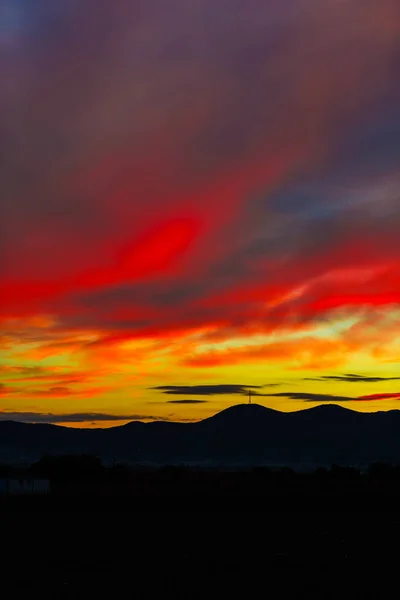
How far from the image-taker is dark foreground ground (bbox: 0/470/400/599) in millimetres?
26531

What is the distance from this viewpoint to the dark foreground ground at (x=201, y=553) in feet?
87.0

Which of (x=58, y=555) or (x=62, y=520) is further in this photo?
(x=62, y=520)

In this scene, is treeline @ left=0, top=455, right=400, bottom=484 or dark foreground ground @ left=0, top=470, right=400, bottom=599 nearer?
dark foreground ground @ left=0, top=470, right=400, bottom=599

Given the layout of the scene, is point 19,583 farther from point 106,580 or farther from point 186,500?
point 186,500

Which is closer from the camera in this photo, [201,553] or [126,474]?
[201,553]

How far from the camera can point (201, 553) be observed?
37438 millimetres

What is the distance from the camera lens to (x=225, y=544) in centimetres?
4188

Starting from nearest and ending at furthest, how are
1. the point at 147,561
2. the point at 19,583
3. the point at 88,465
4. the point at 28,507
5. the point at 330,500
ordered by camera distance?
the point at 19,583 → the point at 147,561 → the point at 28,507 → the point at 330,500 → the point at 88,465

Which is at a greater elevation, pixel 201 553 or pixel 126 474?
pixel 126 474

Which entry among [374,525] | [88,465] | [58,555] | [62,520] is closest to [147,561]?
[58,555]

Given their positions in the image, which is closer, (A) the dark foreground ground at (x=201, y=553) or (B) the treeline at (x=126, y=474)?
(A) the dark foreground ground at (x=201, y=553)

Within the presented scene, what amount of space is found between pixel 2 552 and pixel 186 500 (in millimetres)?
57296

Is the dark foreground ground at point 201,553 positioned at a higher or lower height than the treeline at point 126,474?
lower

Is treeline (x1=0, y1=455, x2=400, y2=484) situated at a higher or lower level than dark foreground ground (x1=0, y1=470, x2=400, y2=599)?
higher
